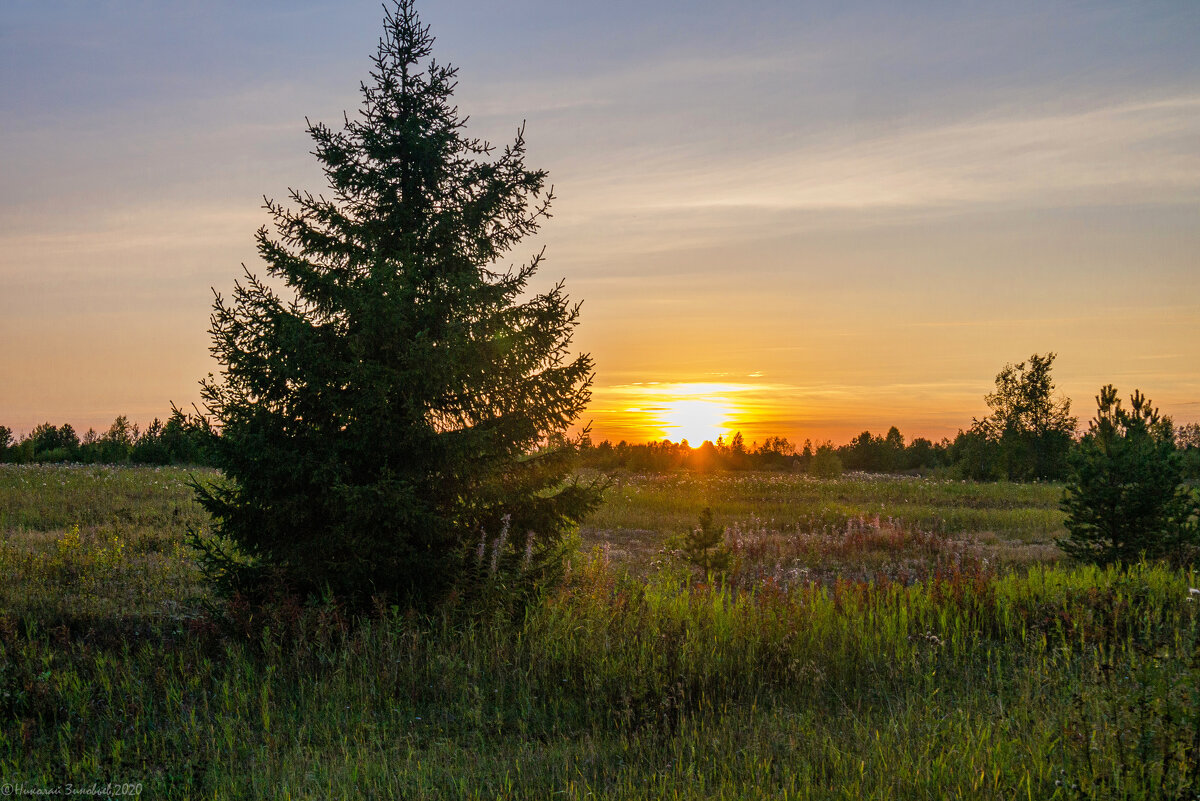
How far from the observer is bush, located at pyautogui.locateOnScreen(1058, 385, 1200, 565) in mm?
10977

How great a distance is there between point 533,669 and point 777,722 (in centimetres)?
203

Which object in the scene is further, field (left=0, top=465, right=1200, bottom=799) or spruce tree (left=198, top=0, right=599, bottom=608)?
spruce tree (left=198, top=0, right=599, bottom=608)

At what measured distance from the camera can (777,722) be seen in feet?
16.5

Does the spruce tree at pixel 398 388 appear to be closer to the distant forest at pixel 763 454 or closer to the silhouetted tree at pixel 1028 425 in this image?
the distant forest at pixel 763 454

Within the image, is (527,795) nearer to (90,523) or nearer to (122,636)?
(122,636)

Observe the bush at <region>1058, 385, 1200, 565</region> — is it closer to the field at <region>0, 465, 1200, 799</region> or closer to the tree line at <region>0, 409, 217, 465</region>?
the field at <region>0, 465, 1200, 799</region>

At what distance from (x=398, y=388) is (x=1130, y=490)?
10547mm

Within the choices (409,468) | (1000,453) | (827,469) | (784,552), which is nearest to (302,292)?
(409,468)

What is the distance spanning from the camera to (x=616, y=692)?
5602 millimetres

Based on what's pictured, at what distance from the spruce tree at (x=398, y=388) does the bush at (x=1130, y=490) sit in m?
8.17

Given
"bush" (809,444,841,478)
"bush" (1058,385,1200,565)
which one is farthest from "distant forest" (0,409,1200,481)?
"bush" (1058,385,1200,565)

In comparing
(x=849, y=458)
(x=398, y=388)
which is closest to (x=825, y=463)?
(x=849, y=458)

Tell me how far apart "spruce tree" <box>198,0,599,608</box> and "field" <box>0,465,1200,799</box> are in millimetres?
650

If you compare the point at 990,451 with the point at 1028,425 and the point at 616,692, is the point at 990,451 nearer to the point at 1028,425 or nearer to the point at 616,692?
the point at 1028,425
